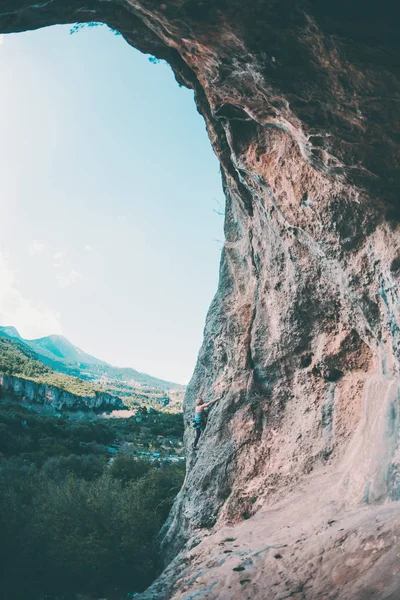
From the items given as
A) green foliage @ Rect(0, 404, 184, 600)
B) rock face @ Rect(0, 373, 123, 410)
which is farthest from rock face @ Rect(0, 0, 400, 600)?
rock face @ Rect(0, 373, 123, 410)

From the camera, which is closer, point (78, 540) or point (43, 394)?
point (78, 540)

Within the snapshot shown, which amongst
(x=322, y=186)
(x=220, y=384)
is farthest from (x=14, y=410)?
(x=322, y=186)

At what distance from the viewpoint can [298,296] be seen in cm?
987

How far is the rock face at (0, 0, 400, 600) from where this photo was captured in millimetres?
5438

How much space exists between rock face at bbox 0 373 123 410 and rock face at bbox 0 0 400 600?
46.1 meters

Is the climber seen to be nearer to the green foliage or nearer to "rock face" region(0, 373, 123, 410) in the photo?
the green foliage

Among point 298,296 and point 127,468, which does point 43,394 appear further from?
point 298,296

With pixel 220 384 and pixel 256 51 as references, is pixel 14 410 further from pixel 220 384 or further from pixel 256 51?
pixel 256 51

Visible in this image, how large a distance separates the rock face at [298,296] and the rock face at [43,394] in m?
46.1

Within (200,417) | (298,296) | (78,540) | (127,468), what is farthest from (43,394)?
(298,296)

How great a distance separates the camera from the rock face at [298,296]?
544cm

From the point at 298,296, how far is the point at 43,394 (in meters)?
55.4

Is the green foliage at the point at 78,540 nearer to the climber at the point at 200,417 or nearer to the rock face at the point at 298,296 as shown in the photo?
the rock face at the point at 298,296

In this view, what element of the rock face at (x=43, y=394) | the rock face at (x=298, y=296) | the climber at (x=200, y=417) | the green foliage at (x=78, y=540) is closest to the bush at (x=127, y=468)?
the green foliage at (x=78, y=540)
